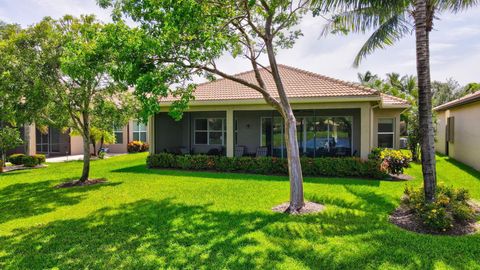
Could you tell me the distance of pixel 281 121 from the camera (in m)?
16.7

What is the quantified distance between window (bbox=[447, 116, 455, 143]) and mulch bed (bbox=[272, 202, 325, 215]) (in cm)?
1533

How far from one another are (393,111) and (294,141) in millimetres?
14255

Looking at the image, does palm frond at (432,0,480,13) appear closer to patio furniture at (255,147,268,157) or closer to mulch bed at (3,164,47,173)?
patio furniture at (255,147,268,157)

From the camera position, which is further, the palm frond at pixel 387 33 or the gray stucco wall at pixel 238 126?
the gray stucco wall at pixel 238 126

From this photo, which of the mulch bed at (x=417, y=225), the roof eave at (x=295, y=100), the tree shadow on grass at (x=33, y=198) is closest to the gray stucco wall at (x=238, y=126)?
the roof eave at (x=295, y=100)

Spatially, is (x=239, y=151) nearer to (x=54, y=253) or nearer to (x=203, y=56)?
(x=203, y=56)

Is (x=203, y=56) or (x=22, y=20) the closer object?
(x=203, y=56)

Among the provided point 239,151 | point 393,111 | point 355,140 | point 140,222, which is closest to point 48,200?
point 140,222

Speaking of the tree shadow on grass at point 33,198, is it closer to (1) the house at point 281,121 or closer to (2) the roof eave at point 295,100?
(2) the roof eave at point 295,100

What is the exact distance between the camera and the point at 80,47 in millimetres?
7180

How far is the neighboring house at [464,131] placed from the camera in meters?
14.3

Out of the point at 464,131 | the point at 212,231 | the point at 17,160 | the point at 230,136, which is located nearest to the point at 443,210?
the point at 212,231

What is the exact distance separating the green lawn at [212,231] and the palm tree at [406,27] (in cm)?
189

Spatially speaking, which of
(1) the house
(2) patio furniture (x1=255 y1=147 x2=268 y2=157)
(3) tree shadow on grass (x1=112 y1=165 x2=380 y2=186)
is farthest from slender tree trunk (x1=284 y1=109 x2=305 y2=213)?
(2) patio furniture (x1=255 y1=147 x2=268 y2=157)
